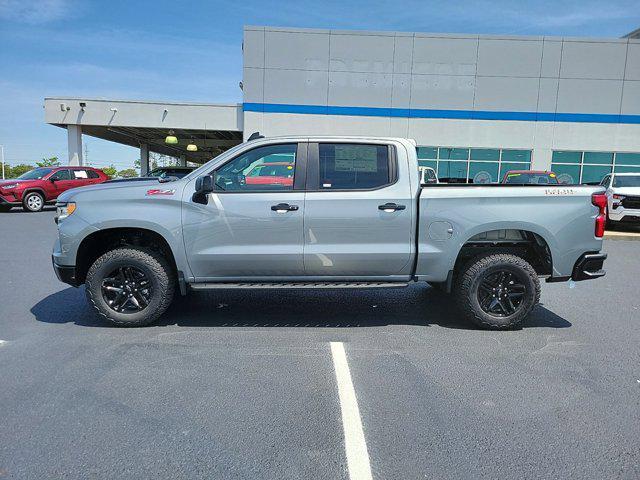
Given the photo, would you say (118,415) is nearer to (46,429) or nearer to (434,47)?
(46,429)

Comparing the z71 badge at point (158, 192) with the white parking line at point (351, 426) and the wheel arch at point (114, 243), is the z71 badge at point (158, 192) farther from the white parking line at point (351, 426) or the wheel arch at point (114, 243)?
the white parking line at point (351, 426)

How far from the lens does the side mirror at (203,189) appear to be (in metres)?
4.48

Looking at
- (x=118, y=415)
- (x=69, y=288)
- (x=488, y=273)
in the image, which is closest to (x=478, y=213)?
(x=488, y=273)

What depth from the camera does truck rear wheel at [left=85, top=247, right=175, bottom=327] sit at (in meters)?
4.71

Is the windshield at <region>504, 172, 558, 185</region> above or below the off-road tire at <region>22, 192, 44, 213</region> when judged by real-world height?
above

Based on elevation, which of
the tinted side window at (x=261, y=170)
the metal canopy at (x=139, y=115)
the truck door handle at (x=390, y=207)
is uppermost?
the metal canopy at (x=139, y=115)

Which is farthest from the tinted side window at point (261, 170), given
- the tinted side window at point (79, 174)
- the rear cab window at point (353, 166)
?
the tinted side window at point (79, 174)

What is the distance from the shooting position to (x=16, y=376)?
3.65 metres

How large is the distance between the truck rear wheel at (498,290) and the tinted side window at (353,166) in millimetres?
1327

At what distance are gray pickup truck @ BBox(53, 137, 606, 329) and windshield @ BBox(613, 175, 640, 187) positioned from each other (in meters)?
10.5

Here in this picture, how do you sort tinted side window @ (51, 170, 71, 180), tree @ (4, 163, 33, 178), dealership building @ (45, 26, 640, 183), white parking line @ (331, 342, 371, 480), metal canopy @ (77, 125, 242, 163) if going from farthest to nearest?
1. tree @ (4, 163, 33, 178)
2. metal canopy @ (77, 125, 242, 163)
3. dealership building @ (45, 26, 640, 183)
4. tinted side window @ (51, 170, 71, 180)
5. white parking line @ (331, 342, 371, 480)

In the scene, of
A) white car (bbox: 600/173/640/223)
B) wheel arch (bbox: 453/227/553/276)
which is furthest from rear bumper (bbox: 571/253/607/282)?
white car (bbox: 600/173/640/223)

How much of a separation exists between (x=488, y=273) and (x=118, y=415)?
3618 mm

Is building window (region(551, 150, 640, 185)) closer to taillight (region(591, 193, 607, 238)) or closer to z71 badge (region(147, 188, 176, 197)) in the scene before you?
taillight (region(591, 193, 607, 238))
